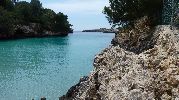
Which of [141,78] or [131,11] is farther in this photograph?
[131,11]

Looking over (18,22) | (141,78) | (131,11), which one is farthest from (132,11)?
(18,22)

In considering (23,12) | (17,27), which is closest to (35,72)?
(17,27)

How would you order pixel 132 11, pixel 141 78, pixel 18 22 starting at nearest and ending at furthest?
pixel 141 78 → pixel 132 11 → pixel 18 22

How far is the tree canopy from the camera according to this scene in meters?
35.4

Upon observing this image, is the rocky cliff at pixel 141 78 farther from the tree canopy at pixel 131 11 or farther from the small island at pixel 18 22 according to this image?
the small island at pixel 18 22

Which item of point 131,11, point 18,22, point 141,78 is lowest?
point 18,22

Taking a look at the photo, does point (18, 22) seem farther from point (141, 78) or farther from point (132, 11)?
point (141, 78)

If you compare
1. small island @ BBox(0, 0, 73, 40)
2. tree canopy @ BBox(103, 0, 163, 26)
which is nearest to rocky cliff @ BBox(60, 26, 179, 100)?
tree canopy @ BBox(103, 0, 163, 26)

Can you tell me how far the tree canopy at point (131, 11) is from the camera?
3544 centimetres

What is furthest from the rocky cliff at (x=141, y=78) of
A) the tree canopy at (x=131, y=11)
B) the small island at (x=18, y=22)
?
the small island at (x=18, y=22)

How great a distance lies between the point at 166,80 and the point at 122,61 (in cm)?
322

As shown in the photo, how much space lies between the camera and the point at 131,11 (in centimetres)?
3994

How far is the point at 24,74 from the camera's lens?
5925 cm

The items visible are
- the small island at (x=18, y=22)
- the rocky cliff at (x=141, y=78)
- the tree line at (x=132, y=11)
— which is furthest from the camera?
the small island at (x=18, y=22)
